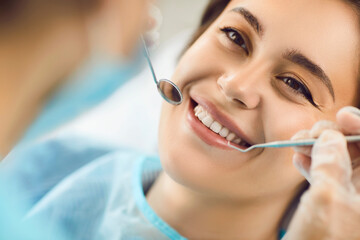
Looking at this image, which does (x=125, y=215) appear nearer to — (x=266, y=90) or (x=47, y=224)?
(x=47, y=224)

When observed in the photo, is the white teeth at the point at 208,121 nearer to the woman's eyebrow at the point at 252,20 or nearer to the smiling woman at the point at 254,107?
the smiling woman at the point at 254,107

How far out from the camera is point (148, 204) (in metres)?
1.19

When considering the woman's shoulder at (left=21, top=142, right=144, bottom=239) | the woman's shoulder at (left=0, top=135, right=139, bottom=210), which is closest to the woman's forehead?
the woman's shoulder at (left=21, top=142, right=144, bottom=239)

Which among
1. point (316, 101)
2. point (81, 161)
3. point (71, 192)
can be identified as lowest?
point (81, 161)

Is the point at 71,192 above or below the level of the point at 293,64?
below

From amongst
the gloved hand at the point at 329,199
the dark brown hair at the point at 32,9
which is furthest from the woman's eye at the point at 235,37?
the dark brown hair at the point at 32,9

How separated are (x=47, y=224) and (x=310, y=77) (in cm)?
92

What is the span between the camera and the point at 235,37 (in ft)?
3.21

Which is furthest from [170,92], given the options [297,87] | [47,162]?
[47,162]

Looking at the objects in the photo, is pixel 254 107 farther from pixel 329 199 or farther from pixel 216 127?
pixel 329 199

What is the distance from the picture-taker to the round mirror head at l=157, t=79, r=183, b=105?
0.99 meters

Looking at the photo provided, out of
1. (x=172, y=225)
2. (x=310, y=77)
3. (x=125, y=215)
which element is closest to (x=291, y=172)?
(x=310, y=77)

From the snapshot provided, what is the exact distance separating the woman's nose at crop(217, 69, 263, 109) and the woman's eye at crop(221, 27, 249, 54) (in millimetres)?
106

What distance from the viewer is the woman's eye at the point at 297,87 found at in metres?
0.90
